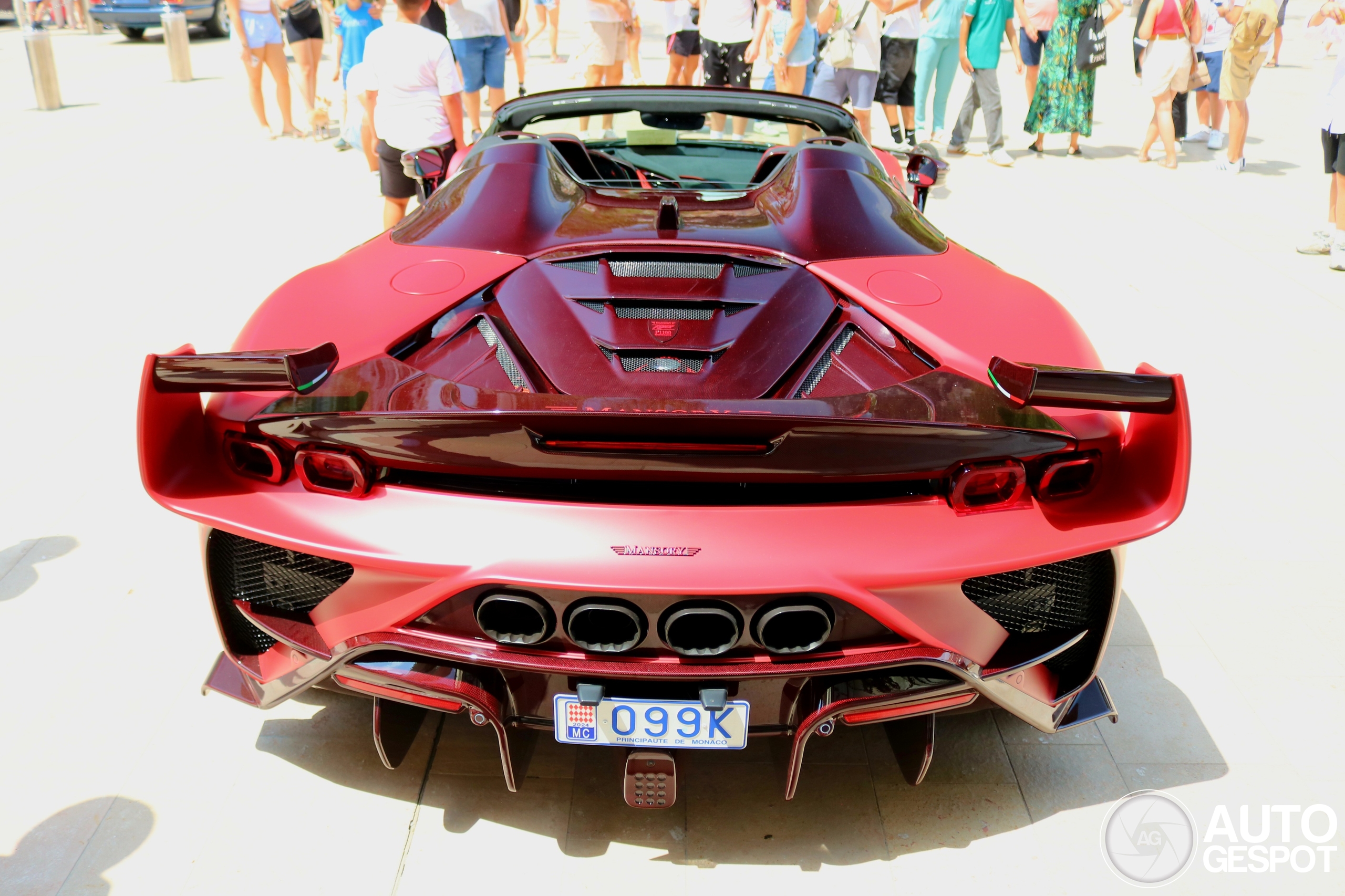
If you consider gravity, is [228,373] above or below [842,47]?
below

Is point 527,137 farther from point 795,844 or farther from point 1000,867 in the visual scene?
point 1000,867

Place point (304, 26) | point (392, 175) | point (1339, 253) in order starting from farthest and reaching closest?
point (304, 26)
point (1339, 253)
point (392, 175)

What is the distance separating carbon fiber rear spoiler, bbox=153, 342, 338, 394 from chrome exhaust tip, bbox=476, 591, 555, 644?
0.55 metres

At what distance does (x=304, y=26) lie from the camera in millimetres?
9352

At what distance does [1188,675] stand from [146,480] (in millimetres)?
2566

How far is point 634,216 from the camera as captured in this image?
9.11ft

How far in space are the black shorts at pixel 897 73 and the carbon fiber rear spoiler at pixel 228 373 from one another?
7.22m

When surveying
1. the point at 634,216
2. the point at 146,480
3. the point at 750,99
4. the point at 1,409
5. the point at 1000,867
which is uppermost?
the point at 750,99

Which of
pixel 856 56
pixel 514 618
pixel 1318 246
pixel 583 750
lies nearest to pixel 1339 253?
pixel 1318 246

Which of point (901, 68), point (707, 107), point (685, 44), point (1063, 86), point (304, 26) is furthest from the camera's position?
point (685, 44)

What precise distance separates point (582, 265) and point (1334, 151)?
5745 millimetres

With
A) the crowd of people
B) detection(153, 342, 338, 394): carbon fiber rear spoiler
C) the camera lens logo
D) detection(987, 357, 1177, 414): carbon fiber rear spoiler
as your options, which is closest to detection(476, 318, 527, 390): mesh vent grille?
detection(153, 342, 338, 394): carbon fiber rear spoiler

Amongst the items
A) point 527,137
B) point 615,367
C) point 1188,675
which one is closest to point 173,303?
point 527,137

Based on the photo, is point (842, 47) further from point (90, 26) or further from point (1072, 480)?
point (90, 26)
